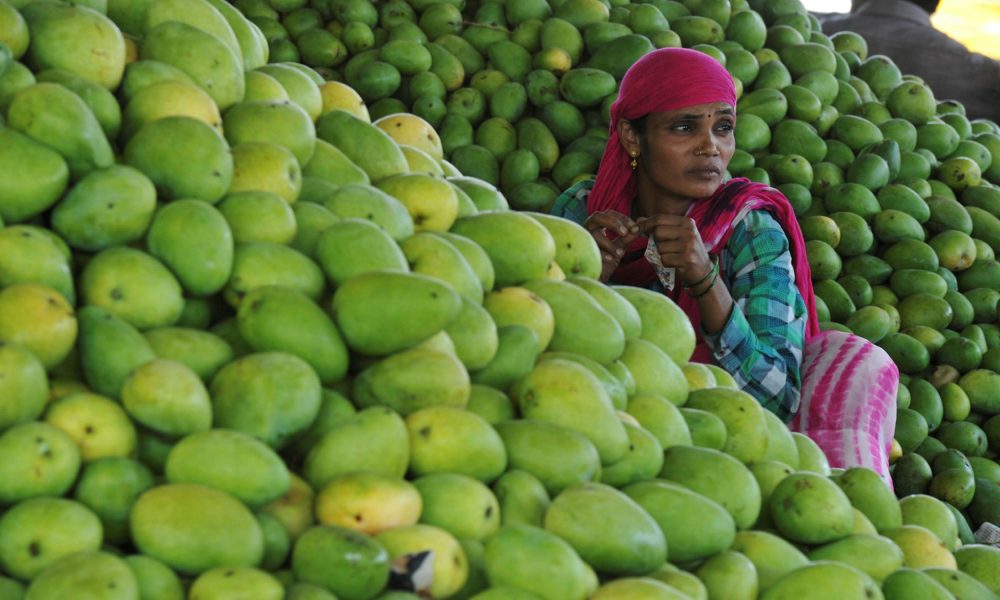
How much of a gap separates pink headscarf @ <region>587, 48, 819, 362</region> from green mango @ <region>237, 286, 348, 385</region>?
174 cm

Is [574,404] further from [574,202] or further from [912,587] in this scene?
[574,202]

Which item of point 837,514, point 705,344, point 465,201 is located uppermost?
point 465,201

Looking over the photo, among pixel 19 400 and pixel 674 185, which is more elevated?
pixel 19 400

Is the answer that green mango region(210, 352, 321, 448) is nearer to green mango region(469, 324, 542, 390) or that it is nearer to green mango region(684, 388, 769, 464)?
green mango region(469, 324, 542, 390)

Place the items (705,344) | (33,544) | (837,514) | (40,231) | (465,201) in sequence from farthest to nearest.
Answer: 1. (705,344)
2. (465,201)
3. (837,514)
4. (40,231)
5. (33,544)

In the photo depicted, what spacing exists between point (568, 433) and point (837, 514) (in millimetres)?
431

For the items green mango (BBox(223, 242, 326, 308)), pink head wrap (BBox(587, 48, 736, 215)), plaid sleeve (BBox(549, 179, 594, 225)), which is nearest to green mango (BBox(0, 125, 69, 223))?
green mango (BBox(223, 242, 326, 308))

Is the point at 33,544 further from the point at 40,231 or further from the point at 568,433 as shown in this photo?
the point at 568,433

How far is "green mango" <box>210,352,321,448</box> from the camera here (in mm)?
1156

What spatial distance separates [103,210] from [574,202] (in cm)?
225

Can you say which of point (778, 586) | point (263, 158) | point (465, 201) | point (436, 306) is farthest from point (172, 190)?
point (778, 586)

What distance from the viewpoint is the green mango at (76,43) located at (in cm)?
142

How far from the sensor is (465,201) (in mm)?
1670

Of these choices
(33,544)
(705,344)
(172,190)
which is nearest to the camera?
(33,544)
